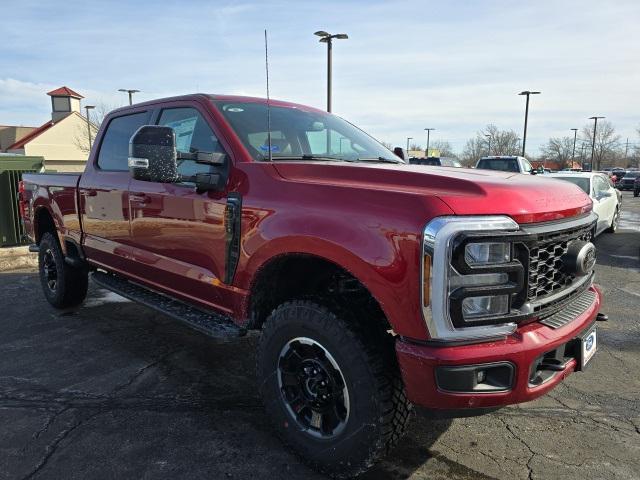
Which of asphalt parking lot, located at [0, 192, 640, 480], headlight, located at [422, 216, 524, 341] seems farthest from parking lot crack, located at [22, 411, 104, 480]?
headlight, located at [422, 216, 524, 341]

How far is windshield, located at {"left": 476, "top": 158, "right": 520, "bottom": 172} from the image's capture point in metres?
14.9

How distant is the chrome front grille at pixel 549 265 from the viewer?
7.31 ft

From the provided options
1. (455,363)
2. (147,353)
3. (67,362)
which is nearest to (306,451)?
(455,363)

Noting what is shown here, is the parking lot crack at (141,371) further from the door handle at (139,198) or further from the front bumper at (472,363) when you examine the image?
the front bumper at (472,363)

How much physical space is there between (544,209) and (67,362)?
3.79 meters

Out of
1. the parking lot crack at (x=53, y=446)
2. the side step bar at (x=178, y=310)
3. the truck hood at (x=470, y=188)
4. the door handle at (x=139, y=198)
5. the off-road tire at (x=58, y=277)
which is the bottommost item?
the parking lot crack at (x=53, y=446)

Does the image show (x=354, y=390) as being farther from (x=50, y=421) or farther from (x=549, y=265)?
(x=50, y=421)

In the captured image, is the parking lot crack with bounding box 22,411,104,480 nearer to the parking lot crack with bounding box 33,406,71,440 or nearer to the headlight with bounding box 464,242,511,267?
the parking lot crack with bounding box 33,406,71,440

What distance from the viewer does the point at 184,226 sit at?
3.28 metres

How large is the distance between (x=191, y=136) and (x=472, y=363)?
2.45 m

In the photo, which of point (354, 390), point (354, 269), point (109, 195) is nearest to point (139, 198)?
point (109, 195)

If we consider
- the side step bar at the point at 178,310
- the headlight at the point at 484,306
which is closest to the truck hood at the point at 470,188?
the headlight at the point at 484,306

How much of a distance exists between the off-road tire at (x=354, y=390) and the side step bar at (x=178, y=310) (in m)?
0.58

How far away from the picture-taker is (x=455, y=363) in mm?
2004
